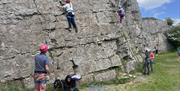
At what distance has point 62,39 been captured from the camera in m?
21.6

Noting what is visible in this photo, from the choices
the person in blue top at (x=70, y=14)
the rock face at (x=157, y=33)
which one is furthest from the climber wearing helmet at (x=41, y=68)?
the rock face at (x=157, y=33)

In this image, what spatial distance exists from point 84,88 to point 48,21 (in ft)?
14.1

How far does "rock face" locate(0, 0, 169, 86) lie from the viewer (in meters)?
19.5

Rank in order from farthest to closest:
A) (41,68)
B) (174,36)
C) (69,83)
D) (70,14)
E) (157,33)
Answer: (174,36) → (157,33) → (70,14) → (69,83) → (41,68)

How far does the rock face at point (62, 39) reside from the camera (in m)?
19.5

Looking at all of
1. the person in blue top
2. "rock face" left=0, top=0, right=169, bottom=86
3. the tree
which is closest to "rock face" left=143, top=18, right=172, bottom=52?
the tree

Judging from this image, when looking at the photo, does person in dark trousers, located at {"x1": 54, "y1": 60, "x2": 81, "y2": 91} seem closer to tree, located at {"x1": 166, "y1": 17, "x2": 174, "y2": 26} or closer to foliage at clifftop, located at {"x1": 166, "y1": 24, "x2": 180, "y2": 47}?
foliage at clifftop, located at {"x1": 166, "y1": 24, "x2": 180, "y2": 47}

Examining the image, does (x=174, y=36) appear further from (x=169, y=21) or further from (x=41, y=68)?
(x=41, y=68)

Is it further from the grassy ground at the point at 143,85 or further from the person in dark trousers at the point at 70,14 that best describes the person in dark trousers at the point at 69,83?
the person in dark trousers at the point at 70,14

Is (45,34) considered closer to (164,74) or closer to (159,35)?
(164,74)

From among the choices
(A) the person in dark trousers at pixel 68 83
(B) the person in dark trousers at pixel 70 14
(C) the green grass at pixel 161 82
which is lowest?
(C) the green grass at pixel 161 82

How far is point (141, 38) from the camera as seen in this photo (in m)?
31.9

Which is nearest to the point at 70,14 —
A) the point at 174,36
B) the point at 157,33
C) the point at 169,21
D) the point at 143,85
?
the point at 143,85

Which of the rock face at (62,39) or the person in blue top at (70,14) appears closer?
the rock face at (62,39)
